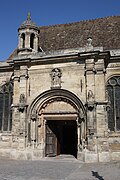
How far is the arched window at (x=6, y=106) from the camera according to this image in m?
12.9

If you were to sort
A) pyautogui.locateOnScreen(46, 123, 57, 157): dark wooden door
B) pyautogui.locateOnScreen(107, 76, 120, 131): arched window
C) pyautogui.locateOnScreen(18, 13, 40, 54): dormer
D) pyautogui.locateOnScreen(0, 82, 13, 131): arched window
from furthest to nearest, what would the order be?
Answer: pyautogui.locateOnScreen(0, 82, 13, 131): arched window → pyautogui.locateOnScreen(18, 13, 40, 54): dormer → pyautogui.locateOnScreen(46, 123, 57, 157): dark wooden door → pyautogui.locateOnScreen(107, 76, 120, 131): arched window

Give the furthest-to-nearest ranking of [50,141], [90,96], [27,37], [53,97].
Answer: [27,37] → [50,141] → [53,97] → [90,96]

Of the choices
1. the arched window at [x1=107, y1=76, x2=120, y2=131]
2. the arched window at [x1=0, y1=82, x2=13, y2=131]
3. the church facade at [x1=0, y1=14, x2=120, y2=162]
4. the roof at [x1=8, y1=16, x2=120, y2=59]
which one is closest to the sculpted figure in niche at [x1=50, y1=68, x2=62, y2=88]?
the church facade at [x1=0, y1=14, x2=120, y2=162]

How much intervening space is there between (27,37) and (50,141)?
248 inches

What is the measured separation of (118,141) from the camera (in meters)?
10.5

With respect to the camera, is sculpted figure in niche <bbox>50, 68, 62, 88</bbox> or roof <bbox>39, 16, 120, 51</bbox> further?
roof <bbox>39, 16, 120, 51</bbox>

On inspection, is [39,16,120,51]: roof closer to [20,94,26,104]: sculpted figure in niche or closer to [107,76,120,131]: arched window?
[107,76,120,131]: arched window

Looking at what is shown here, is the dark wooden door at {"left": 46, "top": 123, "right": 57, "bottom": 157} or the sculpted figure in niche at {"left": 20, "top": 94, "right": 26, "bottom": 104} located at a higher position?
the sculpted figure in niche at {"left": 20, "top": 94, "right": 26, "bottom": 104}

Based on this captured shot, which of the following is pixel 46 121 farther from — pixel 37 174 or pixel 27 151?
pixel 37 174

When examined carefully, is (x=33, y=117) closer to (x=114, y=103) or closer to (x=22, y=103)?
(x=22, y=103)

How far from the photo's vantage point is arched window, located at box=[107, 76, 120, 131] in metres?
11.0

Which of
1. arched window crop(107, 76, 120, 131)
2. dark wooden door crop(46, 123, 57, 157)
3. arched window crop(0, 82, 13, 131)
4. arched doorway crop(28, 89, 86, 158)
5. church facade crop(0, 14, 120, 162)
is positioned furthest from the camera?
arched window crop(0, 82, 13, 131)

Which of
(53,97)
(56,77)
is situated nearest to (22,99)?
(53,97)

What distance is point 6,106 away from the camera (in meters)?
13.2
